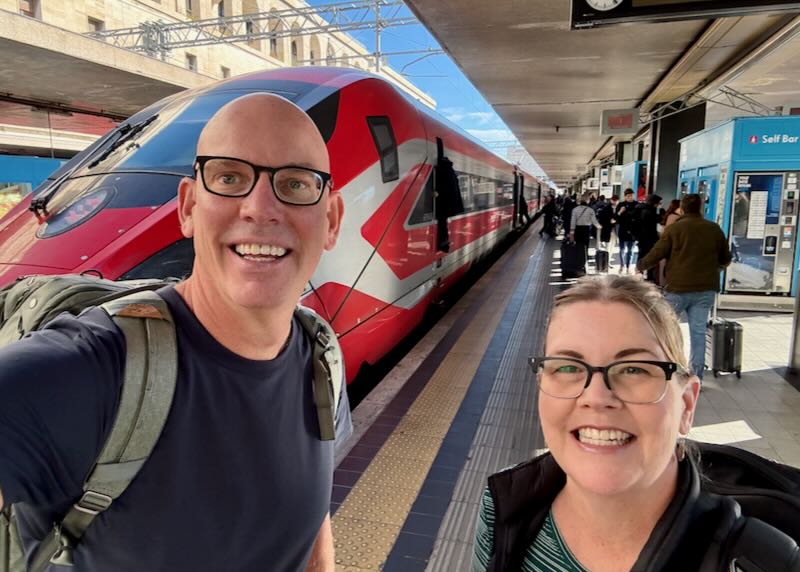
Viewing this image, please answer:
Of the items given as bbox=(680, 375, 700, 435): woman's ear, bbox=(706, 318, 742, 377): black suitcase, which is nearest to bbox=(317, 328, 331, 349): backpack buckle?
bbox=(680, 375, 700, 435): woman's ear

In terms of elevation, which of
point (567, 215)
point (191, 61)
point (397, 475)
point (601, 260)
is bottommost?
point (397, 475)

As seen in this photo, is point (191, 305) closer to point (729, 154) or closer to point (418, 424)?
point (418, 424)

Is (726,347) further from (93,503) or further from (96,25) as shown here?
(96,25)

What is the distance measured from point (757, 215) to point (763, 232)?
0.87 ft

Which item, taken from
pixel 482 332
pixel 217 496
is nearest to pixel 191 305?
pixel 217 496

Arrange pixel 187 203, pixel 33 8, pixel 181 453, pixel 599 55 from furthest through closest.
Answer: pixel 33 8 → pixel 599 55 → pixel 187 203 → pixel 181 453

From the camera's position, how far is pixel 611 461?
1.14 m

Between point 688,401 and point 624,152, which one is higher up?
point 624,152

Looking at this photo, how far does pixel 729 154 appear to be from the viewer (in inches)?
307

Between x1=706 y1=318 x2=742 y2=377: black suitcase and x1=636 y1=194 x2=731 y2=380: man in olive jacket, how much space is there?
280mm

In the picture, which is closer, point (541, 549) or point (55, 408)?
point (55, 408)

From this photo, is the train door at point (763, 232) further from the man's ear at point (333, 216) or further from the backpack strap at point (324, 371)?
the backpack strap at point (324, 371)

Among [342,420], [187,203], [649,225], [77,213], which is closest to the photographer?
Answer: [187,203]

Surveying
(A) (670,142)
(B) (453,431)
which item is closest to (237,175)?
(B) (453,431)
